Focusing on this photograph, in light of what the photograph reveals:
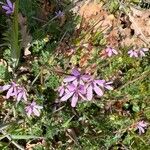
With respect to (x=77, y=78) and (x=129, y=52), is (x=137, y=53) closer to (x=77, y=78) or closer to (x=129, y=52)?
(x=129, y=52)

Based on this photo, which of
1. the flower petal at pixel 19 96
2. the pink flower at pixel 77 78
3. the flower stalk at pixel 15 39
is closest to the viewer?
the pink flower at pixel 77 78

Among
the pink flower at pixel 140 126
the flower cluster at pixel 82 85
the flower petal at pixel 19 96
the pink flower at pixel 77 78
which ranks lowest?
the pink flower at pixel 140 126

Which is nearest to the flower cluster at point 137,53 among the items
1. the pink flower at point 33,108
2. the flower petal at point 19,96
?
the pink flower at point 33,108

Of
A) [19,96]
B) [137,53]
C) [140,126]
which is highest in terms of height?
[137,53]

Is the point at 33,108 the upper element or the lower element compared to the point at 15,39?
lower

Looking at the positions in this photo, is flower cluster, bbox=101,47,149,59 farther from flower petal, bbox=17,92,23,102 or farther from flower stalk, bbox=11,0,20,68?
flower petal, bbox=17,92,23,102

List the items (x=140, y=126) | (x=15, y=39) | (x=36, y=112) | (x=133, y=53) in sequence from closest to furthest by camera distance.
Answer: (x=15, y=39), (x=36, y=112), (x=140, y=126), (x=133, y=53)

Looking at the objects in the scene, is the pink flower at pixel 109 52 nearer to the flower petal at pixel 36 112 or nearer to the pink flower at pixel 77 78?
the flower petal at pixel 36 112

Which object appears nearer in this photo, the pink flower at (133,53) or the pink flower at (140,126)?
the pink flower at (140,126)

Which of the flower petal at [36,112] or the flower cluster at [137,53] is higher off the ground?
the flower cluster at [137,53]

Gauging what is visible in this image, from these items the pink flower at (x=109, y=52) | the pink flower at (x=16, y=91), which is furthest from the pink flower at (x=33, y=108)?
the pink flower at (x=109, y=52)

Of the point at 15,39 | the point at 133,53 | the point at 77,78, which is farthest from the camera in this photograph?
the point at 133,53

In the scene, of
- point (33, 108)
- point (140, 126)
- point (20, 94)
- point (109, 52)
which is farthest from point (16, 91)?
point (140, 126)

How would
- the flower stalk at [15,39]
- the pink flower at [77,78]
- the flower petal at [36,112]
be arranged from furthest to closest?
1. the flower petal at [36,112]
2. the flower stalk at [15,39]
3. the pink flower at [77,78]
